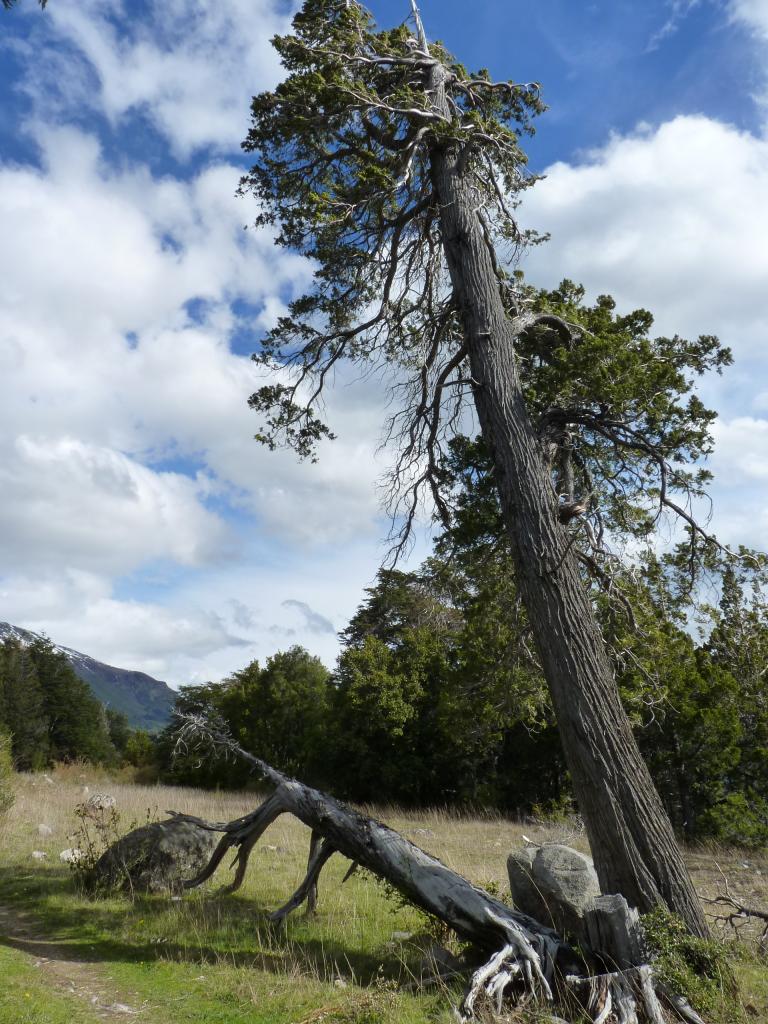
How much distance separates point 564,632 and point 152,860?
6.09 m

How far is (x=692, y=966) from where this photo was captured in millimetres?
4938

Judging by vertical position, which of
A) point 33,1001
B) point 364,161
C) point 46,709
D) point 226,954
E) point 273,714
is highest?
point 364,161

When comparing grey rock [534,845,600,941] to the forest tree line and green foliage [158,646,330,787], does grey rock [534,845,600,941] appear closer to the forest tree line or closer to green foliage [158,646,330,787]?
the forest tree line

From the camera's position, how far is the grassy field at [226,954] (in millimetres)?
4980

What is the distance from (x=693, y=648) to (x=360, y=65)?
45.3ft

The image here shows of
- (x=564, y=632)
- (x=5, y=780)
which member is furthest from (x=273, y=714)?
(x=564, y=632)

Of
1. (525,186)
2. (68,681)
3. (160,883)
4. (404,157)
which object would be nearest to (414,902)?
(160,883)

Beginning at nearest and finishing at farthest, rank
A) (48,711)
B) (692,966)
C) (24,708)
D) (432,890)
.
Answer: (692,966) < (432,890) < (24,708) < (48,711)

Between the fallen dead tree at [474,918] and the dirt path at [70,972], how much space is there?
155 centimetres

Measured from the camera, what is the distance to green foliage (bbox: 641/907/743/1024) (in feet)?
15.2

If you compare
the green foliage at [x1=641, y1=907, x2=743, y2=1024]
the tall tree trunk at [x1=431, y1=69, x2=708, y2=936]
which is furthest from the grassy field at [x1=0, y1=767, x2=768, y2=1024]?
the tall tree trunk at [x1=431, y1=69, x2=708, y2=936]

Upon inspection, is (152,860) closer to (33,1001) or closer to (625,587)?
(33,1001)

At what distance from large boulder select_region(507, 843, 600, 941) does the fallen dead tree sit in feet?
1.31

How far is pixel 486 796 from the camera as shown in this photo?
2205 cm
